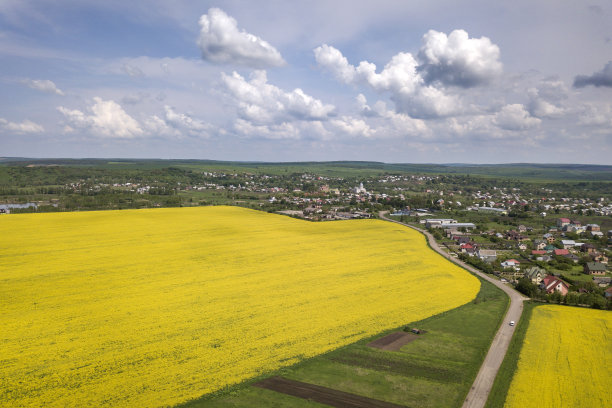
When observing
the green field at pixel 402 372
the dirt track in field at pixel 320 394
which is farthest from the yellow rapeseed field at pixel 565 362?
the dirt track in field at pixel 320 394

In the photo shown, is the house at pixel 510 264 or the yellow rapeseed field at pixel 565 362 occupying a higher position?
the house at pixel 510 264

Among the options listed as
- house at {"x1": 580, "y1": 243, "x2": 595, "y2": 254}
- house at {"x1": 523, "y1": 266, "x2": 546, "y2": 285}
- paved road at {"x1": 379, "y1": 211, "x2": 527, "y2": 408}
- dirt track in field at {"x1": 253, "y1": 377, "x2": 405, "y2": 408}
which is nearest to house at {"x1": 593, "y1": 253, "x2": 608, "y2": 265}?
house at {"x1": 580, "y1": 243, "x2": 595, "y2": 254}

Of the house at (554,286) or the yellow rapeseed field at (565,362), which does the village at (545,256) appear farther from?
the yellow rapeseed field at (565,362)

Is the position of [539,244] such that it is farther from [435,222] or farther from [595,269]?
[435,222]

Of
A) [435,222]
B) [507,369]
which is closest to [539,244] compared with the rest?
[435,222]

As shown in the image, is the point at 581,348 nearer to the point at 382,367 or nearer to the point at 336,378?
the point at 382,367

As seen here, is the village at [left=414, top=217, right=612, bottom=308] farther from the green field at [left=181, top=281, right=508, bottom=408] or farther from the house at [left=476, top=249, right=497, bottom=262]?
the green field at [left=181, top=281, right=508, bottom=408]

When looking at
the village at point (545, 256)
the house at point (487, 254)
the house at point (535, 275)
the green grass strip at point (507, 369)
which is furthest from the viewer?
the house at point (487, 254)
